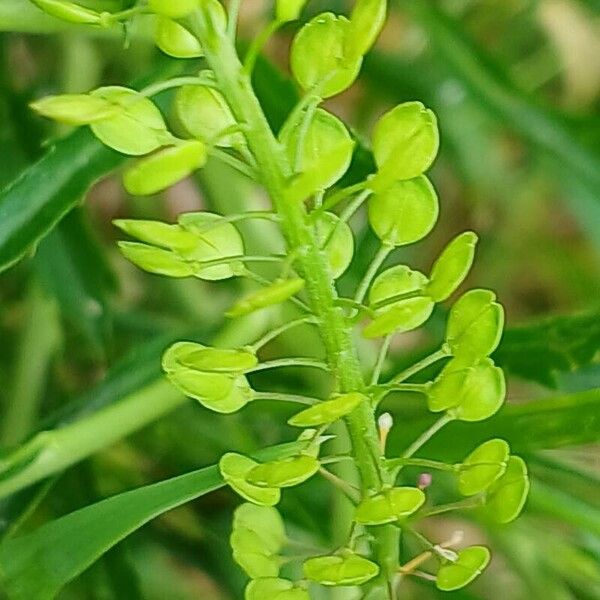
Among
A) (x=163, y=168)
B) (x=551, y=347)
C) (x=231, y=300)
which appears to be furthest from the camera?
(x=231, y=300)

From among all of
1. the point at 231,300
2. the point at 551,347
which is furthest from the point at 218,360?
the point at 231,300

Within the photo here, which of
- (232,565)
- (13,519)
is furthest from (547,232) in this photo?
(13,519)

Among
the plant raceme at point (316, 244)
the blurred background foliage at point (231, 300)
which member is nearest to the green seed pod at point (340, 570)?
the plant raceme at point (316, 244)

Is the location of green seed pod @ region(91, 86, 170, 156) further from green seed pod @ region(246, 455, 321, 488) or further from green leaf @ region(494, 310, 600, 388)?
green leaf @ region(494, 310, 600, 388)

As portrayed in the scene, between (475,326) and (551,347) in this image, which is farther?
(551,347)

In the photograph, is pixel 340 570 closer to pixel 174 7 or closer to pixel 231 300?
pixel 174 7

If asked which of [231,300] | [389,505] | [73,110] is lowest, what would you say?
[231,300]

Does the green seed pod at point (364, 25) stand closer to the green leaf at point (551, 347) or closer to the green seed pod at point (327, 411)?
the green seed pod at point (327, 411)
